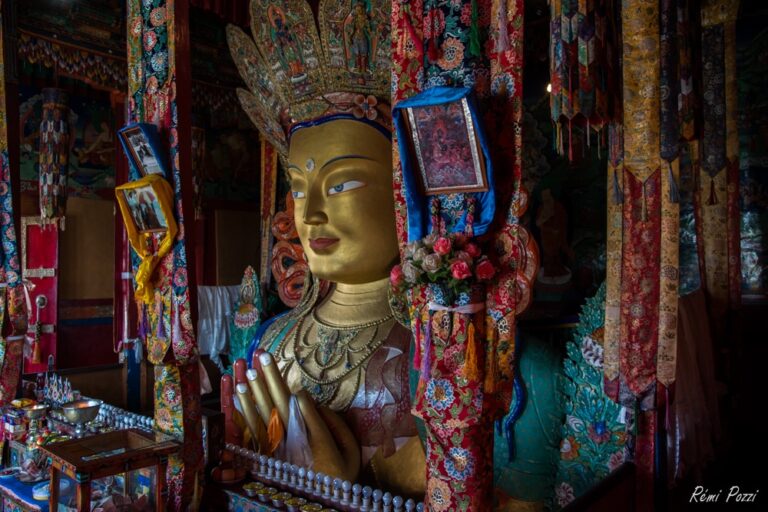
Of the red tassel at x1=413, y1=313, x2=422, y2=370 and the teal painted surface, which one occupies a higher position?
the red tassel at x1=413, y1=313, x2=422, y2=370

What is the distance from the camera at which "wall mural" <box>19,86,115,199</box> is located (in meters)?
7.31

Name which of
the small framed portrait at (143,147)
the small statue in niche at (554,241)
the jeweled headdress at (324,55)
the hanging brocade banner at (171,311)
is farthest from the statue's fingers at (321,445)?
the small statue in niche at (554,241)

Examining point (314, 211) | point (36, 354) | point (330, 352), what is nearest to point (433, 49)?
point (314, 211)

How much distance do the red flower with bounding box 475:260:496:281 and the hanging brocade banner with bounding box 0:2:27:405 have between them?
353cm

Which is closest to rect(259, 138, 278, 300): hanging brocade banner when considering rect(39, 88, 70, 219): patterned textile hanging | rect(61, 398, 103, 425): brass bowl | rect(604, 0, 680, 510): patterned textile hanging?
rect(61, 398, 103, 425): brass bowl

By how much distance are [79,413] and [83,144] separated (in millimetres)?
4941

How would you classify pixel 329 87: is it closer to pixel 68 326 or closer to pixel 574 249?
pixel 574 249

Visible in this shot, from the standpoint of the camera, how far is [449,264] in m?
2.21

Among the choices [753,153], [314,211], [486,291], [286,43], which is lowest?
[486,291]

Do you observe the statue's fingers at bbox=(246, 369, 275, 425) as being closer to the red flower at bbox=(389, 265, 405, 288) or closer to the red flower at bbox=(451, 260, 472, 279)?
the red flower at bbox=(389, 265, 405, 288)

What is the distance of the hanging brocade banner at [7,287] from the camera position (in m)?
4.21

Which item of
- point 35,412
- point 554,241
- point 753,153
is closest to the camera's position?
point 35,412

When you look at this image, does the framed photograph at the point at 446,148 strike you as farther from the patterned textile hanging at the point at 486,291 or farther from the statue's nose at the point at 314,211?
the statue's nose at the point at 314,211

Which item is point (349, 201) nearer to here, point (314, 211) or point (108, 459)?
point (314, 211)
